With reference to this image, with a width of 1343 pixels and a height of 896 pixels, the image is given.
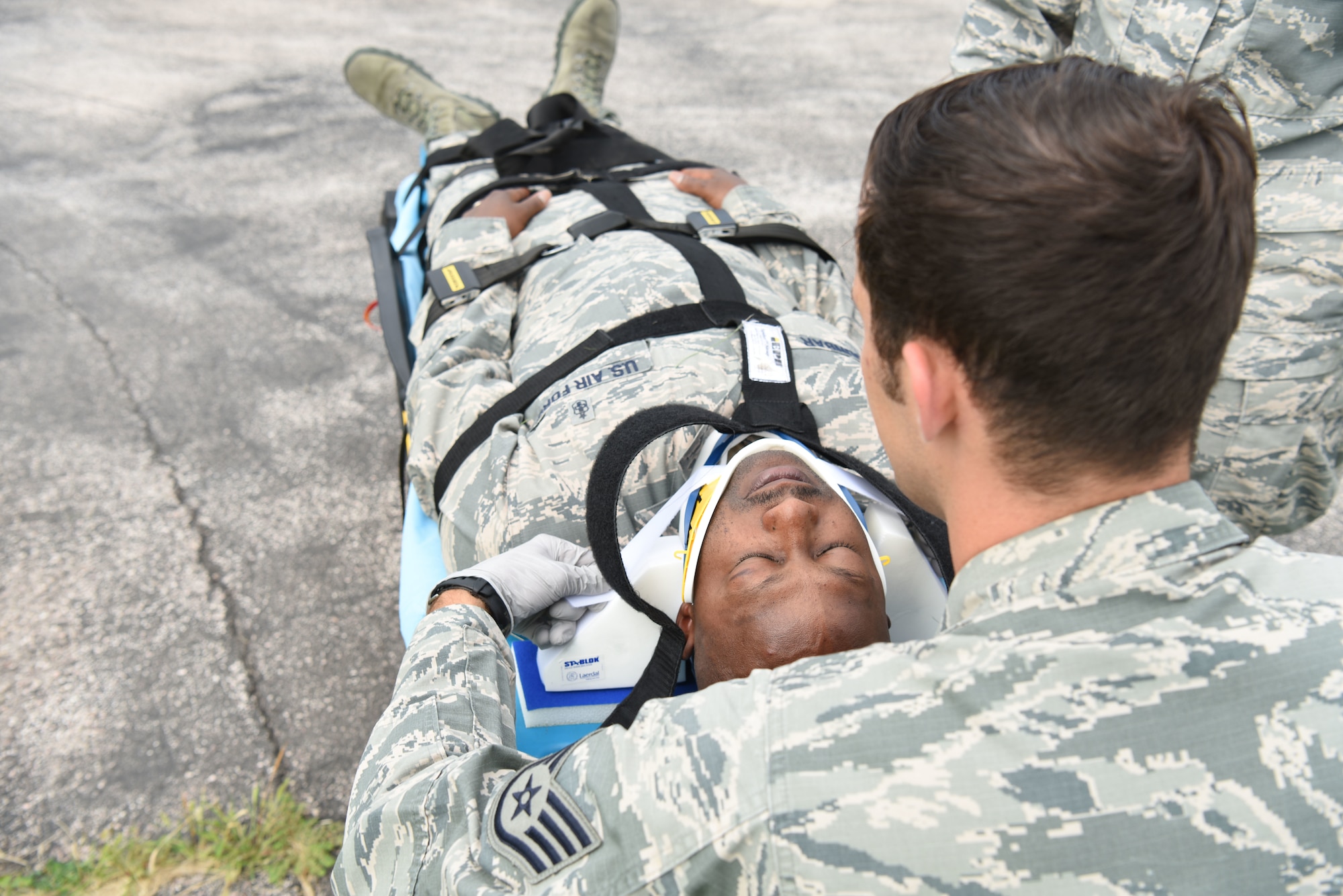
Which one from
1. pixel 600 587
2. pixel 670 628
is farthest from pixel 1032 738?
pixel 600 587

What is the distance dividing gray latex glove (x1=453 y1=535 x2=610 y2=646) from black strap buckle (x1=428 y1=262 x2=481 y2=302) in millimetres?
926

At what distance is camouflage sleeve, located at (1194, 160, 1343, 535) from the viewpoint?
199 cm

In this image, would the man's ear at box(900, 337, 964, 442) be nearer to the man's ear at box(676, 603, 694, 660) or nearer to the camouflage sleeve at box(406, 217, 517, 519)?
the man's ear at box(676, 603, 694, 660)

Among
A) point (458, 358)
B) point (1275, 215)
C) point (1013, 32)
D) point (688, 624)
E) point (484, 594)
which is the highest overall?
point (1013, 32)

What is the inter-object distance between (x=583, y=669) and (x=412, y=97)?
9.76ft

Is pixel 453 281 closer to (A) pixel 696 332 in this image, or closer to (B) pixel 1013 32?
(A) pixel 696 332

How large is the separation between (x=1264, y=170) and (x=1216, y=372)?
141 centimetres

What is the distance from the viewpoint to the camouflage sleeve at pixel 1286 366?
1.99 m

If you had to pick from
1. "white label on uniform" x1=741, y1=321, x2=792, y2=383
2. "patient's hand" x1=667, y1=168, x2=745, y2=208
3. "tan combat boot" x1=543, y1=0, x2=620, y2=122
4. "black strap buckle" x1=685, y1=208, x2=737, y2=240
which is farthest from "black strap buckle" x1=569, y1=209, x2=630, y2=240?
"tan combat boot" x1=543, y1=0, x2=620, y2=122

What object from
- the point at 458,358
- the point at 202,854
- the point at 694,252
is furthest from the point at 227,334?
the point at 202,854

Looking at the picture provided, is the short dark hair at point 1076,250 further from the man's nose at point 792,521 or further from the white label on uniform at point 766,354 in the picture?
the white label on uniform at point 766,354

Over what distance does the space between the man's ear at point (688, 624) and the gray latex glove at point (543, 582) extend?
20cm

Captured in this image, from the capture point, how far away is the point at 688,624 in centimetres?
183

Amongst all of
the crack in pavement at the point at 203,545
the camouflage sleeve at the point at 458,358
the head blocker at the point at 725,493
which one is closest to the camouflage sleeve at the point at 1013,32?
the head blocker at the point at 725,493
